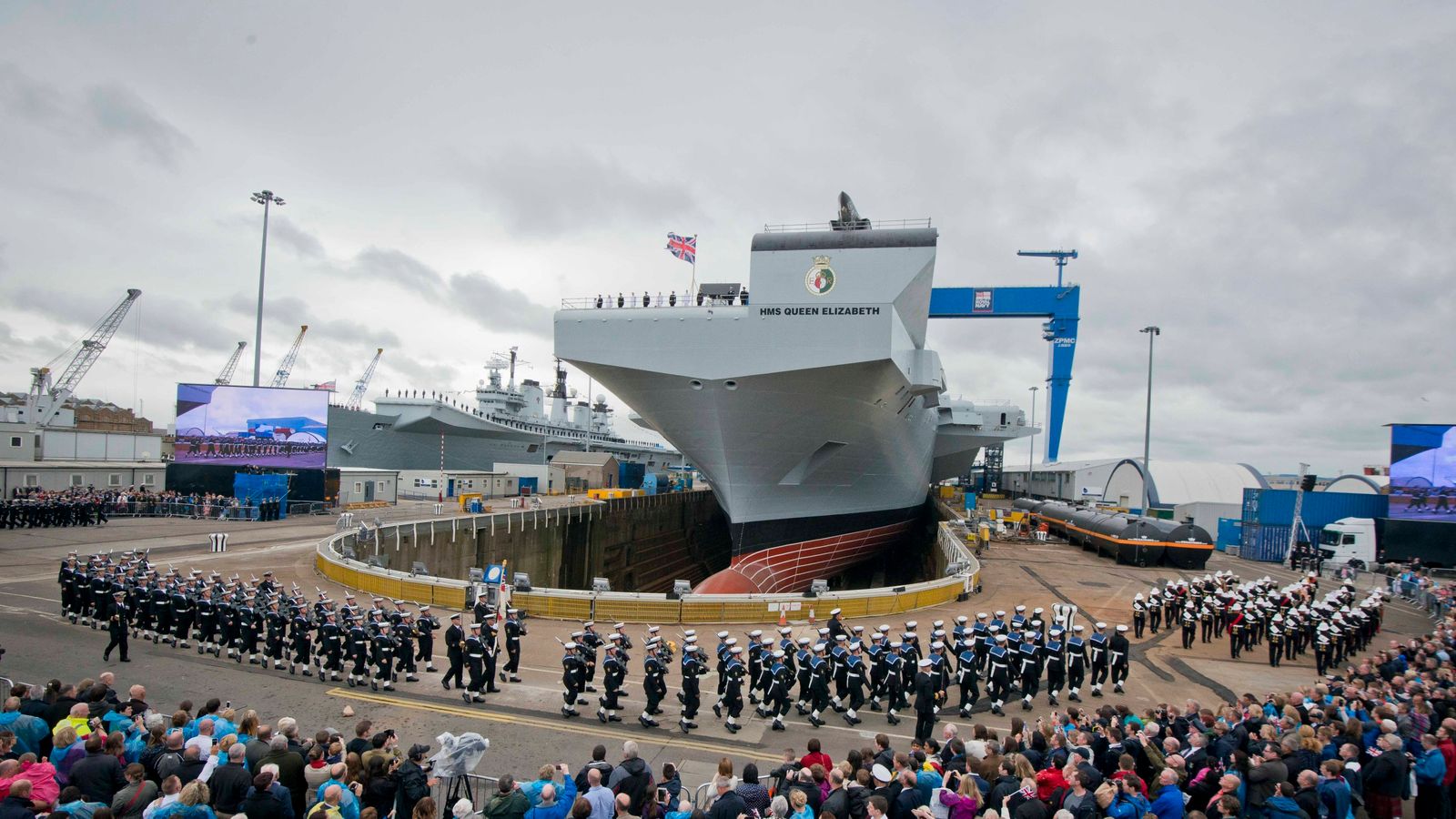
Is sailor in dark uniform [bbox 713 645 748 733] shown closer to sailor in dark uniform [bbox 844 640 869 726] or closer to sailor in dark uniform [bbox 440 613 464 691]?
sailor in dark uniform [bbox 844 640 869 726]

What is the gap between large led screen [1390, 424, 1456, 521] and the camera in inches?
1084

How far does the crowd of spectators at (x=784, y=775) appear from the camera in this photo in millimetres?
4871

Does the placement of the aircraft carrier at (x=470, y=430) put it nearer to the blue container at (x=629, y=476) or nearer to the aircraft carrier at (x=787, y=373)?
the blue container at (x=629, y=476)

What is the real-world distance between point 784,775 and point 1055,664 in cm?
681

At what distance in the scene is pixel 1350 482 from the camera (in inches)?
1390

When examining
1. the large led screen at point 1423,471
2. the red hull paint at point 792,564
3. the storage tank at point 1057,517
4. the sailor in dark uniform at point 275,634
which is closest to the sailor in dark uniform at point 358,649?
the sailor in dark uniform at point 275,634

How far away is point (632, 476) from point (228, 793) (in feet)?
189

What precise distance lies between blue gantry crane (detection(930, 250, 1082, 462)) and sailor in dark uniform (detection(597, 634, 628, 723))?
40.9m

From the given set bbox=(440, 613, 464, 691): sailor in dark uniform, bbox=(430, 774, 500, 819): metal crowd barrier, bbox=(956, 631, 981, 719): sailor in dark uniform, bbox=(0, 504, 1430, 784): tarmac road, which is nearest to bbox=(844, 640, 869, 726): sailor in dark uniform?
bbox=(0, 504, 1430, 784): tarmac road

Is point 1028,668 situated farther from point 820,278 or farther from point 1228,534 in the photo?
point 1228,534

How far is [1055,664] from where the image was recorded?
10719 millimetres

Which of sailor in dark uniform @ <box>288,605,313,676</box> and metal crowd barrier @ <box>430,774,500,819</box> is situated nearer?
metal crowd barrier @ <box>430,774,500,819</box>

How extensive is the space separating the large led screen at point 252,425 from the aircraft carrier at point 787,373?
23.1 meters

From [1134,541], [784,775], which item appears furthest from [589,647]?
[1134,541]
